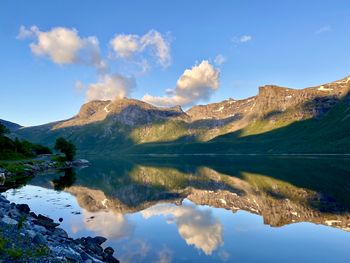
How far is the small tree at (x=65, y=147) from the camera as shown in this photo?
→ 180 m

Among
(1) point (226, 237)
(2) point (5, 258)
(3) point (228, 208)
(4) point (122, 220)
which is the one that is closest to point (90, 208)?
(4) point (122, 220)

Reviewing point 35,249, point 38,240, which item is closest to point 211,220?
point 38,240

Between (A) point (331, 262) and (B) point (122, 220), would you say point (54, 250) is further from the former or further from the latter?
(B) point (122, 220)

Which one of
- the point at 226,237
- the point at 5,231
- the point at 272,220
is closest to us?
the point at 5,231

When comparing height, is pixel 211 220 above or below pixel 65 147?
below

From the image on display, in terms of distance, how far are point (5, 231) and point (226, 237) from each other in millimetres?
23923

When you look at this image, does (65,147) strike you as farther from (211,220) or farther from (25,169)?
(211,220)

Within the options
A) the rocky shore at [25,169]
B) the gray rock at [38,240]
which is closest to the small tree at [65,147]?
the rocky shore at [25,169]

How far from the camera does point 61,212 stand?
56.9 meters

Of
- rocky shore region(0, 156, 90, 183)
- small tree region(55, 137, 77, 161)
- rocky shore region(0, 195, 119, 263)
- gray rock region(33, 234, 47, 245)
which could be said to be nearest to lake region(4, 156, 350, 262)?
rocky shore region(0, 195, 119, 263)

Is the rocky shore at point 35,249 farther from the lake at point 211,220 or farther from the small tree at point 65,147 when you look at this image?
the small tree at point 65,147

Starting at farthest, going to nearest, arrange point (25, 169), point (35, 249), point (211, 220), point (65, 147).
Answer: point (65, 147)
point (25, 169)
point (211, 220)
point (35, 249)

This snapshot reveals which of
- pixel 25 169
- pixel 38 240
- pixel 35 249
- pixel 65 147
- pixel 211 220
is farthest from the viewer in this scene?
pixel 65 147

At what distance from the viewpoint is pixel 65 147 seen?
18500 centimetres
